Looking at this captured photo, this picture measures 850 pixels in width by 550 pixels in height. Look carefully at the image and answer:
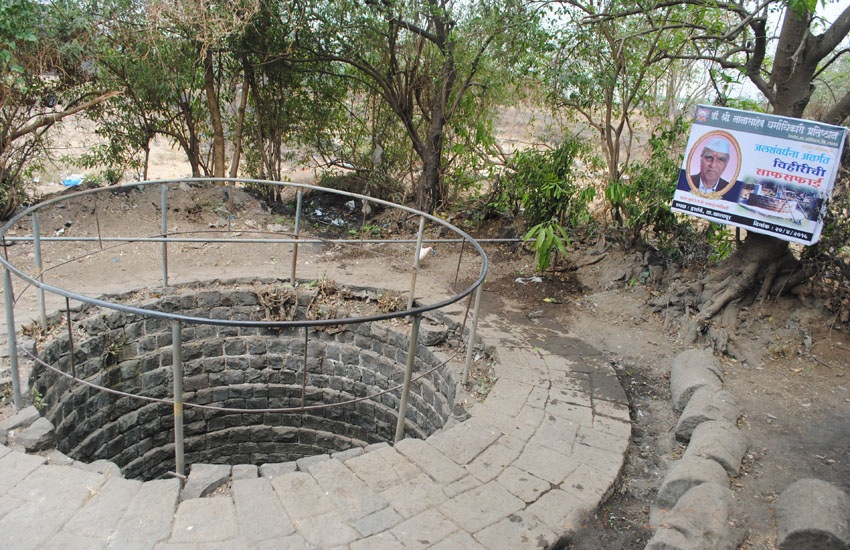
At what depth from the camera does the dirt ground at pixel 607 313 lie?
3.36m

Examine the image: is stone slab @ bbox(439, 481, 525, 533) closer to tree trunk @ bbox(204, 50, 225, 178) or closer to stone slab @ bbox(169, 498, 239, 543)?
stone slab @ bbox(169, 498, 239, 543)

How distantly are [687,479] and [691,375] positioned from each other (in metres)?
1.44

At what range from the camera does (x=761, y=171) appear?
4.66 metres

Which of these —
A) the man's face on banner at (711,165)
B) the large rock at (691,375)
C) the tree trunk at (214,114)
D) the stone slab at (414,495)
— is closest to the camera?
the stone slab at (414,495)

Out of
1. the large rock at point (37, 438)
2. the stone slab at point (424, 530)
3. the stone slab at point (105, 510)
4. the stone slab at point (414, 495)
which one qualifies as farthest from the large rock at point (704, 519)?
the large rock at point (37, 438)

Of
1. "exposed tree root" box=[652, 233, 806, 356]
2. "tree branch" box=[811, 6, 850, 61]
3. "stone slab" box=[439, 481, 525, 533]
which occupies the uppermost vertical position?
"tree branch" box=[811, 6, 850, 61]

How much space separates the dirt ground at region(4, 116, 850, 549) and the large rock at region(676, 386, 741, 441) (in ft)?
0.41

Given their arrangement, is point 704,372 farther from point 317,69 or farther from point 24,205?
point 24,205

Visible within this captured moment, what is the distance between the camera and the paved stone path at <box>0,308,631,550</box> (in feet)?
8.54

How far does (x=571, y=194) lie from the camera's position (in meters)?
6.53

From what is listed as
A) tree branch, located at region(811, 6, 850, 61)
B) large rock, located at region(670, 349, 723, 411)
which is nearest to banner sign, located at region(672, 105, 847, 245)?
tree branch, located at region(811, 6, 850, 61)

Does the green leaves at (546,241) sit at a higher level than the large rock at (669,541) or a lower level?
higher

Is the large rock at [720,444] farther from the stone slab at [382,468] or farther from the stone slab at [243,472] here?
the stone slab at [243,472]

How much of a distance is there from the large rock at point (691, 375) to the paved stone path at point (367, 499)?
0.61 metres
